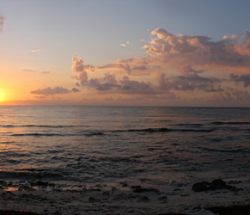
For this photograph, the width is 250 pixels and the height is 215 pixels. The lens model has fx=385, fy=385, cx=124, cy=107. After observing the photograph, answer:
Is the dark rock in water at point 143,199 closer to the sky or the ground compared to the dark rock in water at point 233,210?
closer to the ground

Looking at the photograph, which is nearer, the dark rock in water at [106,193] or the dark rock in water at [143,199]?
the dark rock in water at [143,199]

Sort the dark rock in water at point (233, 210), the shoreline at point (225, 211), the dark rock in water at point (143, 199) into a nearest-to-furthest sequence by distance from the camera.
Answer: the shoreline at point (225, 211)
the dark rock in water at point (233, 210)
the dark rock in water at point (143, 199)

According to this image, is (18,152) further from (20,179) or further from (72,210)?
(72,210)

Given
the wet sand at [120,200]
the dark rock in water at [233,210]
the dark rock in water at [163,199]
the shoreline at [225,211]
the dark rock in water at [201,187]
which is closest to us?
the shoreline at [225,211]

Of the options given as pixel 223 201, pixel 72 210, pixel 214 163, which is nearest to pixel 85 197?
pixel 72 210

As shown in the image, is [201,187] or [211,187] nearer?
[201,187]

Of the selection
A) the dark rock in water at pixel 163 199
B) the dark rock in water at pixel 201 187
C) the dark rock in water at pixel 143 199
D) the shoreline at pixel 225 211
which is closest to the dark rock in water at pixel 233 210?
the shoreline at pixel 225 211

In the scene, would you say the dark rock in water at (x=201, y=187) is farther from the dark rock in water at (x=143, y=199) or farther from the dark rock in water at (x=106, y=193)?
the dark rock in water at (x=106, y=193)

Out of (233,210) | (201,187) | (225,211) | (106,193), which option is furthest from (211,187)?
(106,193)

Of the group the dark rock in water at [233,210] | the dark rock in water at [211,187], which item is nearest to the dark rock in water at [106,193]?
the dark rock in water at [211,187]

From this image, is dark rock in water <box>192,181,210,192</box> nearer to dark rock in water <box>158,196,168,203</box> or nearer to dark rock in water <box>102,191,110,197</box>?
dark rock in water <box>158,196,168,203</box>

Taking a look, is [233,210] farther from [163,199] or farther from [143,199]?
[143,199]

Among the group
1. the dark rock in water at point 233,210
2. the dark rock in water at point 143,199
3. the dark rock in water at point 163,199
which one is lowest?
the dark rock in water at point 163,199

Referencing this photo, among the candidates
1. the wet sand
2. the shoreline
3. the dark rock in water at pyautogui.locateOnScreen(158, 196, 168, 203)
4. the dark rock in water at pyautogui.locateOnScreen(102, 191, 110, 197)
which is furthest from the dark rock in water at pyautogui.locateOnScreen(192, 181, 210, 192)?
the dark rock in water at pyautogui.locateOnScreen(102, 191, 110, 197)
